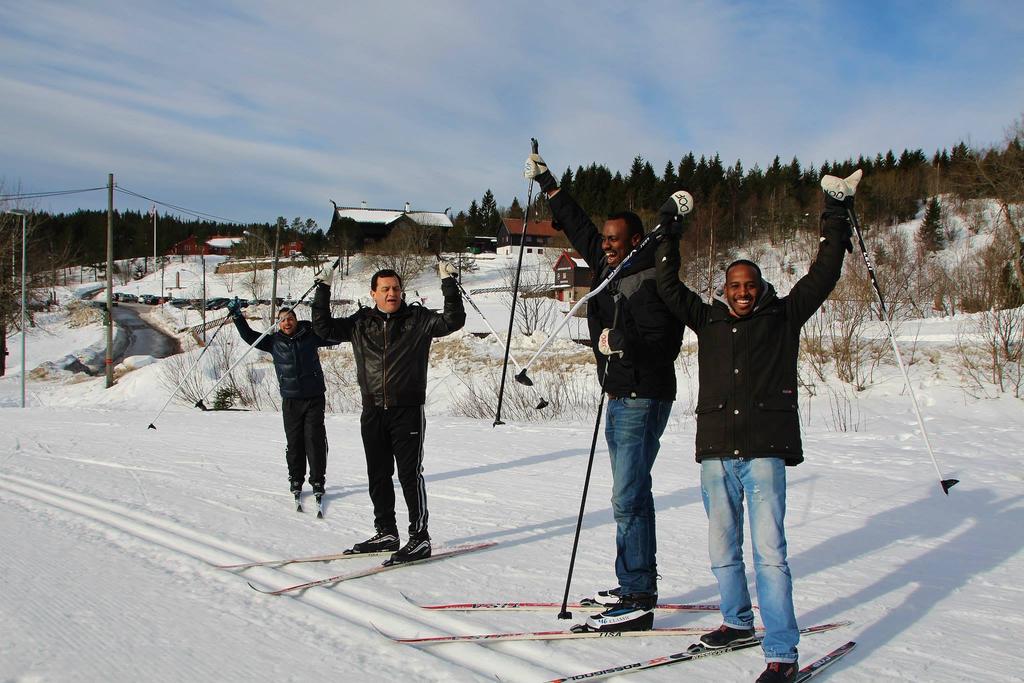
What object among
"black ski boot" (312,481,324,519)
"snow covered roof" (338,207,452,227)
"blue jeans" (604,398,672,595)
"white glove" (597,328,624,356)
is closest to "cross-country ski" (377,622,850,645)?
"blue jeans" (604,398,672,595)

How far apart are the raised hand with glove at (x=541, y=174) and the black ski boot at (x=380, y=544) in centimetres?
265

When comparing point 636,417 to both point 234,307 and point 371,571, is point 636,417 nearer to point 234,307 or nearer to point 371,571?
point 371,571

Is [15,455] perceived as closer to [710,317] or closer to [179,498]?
[179,498]

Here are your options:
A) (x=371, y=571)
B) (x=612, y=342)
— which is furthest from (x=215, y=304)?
(x=612, y=342)

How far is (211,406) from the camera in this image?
20781mm

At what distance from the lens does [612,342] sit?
355cm

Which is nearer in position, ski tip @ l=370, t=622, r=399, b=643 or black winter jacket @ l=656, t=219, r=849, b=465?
black winter jacket @ l=656, t=219, r=849, b=465

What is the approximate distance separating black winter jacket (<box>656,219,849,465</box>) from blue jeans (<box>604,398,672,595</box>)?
38 centimetres

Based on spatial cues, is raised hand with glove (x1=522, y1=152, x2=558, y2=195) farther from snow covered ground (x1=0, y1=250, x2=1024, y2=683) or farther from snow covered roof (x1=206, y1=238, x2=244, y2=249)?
snow covered roof (x1=206, y1=238, x2=244, y2=249)

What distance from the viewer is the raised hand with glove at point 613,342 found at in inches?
139

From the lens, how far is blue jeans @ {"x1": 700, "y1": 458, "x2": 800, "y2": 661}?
10.2ft

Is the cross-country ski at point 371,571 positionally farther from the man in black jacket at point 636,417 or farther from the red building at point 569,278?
the red building at point 569,278

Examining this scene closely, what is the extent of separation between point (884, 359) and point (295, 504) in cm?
1684

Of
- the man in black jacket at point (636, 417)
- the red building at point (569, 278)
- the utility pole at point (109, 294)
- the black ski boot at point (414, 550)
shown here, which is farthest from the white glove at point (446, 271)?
the red building at point (569, 278)
